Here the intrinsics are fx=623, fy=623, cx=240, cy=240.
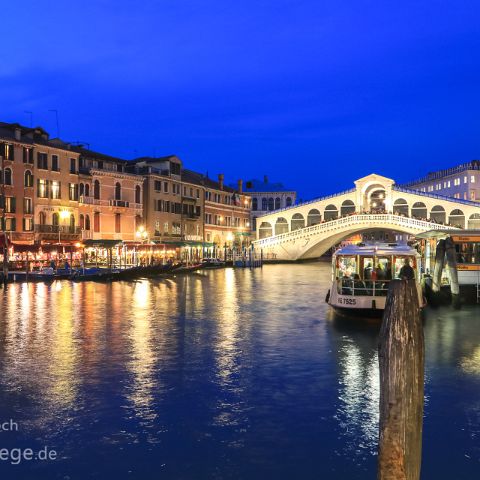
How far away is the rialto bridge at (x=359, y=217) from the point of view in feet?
180

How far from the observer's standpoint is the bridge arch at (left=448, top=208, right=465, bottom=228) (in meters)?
58.7

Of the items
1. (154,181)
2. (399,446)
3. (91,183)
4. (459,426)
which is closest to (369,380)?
(459,426)

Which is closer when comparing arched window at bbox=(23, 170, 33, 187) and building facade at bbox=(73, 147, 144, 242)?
arched window at bbox=(23, 170, 33, 187)

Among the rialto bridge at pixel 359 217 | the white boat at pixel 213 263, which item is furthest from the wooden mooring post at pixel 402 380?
the rialto bridge at pixel 359 217

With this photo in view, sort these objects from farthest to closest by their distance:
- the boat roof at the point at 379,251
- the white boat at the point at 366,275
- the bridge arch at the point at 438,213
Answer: the bridge arch at the point at 438,213
the boat roof at the point at 379,251
the white boat at the point at 366,275

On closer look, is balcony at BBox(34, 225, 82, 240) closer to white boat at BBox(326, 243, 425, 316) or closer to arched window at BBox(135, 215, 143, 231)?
arched window at BBox(135, 215, 143, 231)

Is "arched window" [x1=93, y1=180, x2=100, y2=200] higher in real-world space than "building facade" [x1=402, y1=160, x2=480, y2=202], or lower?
lower

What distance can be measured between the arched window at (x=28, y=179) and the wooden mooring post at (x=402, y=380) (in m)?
36.8

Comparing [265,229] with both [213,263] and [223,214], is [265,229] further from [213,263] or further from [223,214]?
[213,263]

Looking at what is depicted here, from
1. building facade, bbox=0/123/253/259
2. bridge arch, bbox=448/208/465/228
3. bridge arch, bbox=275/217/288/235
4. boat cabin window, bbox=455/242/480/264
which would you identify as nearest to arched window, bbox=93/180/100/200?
building facade, bbox=0/123/253/259

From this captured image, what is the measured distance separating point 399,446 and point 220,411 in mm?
4196

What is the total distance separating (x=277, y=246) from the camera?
192 feet

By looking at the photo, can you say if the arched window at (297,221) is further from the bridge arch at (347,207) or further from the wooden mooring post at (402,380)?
the wooden mooring post at (402,380)

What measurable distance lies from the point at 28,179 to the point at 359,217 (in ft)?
95.1
